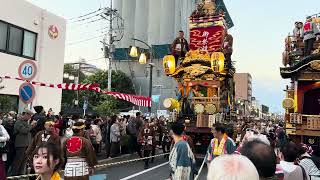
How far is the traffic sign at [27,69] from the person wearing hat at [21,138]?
1.56 metres

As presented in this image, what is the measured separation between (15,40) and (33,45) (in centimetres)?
150

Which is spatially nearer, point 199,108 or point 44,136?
point 44,136

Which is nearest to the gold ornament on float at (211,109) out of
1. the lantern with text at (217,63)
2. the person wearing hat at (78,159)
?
the lantern with text at (217,63)

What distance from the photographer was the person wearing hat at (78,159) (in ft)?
22.3

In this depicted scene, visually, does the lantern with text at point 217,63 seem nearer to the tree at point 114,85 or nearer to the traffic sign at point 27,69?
the traffic sign at point 27,69

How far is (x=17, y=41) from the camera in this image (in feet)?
67.2

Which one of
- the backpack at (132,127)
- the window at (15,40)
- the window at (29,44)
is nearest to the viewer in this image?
the backpack at (132,127)

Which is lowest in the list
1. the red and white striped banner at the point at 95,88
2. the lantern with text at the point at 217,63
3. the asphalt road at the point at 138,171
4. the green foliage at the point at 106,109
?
the asphalt road at the point at 138,171

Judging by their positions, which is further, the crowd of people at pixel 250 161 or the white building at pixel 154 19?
the white building at pixel 154 19

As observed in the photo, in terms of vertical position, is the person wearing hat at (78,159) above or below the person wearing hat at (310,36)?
below

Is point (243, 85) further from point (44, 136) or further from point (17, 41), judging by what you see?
point (44, 136)

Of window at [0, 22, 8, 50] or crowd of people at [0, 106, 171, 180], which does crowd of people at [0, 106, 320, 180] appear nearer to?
crowd of people at [0, 106, 171, 180]

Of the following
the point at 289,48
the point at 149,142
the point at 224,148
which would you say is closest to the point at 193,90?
the point at 149,142

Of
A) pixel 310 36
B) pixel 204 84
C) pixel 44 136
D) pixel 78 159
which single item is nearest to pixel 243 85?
pixel 204 84
